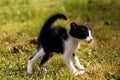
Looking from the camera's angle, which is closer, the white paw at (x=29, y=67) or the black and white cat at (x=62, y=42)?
the black and white cat at (x=62, y=42)

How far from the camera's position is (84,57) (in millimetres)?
9359

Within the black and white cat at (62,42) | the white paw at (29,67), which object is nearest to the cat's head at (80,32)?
the black and white cat at (62,42)

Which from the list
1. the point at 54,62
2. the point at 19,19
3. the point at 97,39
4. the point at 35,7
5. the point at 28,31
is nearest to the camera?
the point at 54,62

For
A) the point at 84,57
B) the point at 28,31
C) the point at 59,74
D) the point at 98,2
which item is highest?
the point at 59,74

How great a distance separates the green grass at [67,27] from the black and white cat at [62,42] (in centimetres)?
19

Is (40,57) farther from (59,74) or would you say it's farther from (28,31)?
(28,31)

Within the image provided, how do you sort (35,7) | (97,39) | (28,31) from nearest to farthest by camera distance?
1. (97,39)
2. (28,31)
3. (35,7)

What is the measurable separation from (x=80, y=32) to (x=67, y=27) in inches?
191

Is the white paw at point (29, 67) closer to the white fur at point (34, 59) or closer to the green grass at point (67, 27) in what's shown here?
the white fur at point (34, 59)

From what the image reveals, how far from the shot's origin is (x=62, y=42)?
26.8ft

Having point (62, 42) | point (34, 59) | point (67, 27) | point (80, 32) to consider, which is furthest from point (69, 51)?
point (67, 27)

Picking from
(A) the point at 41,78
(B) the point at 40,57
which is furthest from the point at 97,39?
(A) the point at 41,78

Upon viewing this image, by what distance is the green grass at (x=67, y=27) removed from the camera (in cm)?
809

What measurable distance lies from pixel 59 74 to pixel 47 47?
68 cm
